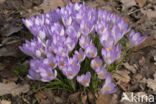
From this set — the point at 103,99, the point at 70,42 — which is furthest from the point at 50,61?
the point at 103,99

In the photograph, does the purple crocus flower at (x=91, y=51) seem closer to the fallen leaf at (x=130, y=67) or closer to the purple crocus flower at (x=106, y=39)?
the purple crocus flower at (x=106, y=39)

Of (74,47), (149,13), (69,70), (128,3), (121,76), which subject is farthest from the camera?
(128,3)

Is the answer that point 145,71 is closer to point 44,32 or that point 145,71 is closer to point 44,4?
point 44,32

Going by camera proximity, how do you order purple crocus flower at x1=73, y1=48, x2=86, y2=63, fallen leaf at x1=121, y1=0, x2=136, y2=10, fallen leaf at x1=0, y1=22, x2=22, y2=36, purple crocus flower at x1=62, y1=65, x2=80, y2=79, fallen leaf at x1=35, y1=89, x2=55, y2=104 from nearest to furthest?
purple crocus flower at x1=62, y1=65, x2=80, y2=79 → purple crocus flower at x1=73, y1=48, x2=86, y2=63 → fallen leaf at x1=35, y1=89, x2=55, y2=104 → fallen leaf at x1=0, y1=22, x2=22, y2=36 → fallen leaf at x1=121, y1=0, x2=136, y2=10

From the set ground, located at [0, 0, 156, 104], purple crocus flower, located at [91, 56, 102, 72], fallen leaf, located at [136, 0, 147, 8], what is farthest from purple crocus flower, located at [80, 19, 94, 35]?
fallen leaf, located at [136, 0, 147, 8]

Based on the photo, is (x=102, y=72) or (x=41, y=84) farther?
(x=41, y=84)

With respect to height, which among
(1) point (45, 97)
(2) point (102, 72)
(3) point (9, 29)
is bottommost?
(1) point (45, 97)

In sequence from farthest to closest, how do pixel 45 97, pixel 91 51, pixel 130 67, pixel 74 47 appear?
1. pixel 130 67
2. pixel 45 97
3. pixel 74 47
4. pixel 91 51

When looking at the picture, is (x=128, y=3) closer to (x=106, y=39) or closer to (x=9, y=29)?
(x=106, y=39)

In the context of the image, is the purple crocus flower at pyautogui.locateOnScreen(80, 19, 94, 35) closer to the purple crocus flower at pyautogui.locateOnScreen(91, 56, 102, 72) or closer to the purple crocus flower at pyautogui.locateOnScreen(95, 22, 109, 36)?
the purple crocus flower at pyautogui.locateOnScreen(95, 22, 109, 36)
